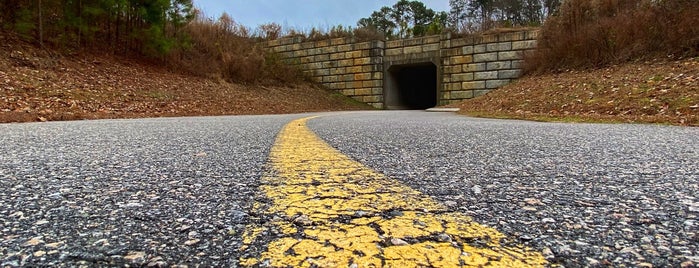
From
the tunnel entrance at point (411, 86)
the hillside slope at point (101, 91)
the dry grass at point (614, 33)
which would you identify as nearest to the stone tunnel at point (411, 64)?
the tunnel entrance at point (411, 86)

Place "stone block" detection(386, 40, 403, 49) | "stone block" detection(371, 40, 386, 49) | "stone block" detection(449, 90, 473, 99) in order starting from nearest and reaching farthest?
"stone block" detection(449, 90, 473, 99) < "stone block" detection(386, 40, 403, 49) < "stone block" detection(371, 40, 386, 49)

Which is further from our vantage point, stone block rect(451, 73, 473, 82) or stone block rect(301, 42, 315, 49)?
stone block rect(301, 42, 315, 49)

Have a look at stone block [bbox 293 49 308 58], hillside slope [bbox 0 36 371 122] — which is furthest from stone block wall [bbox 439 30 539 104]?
stone block [bbox 293 49 308 58]

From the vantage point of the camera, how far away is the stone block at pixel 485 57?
62.0 ft

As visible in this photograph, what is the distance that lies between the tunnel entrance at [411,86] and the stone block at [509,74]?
373 centimetres

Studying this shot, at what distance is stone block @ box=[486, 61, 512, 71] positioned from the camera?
1859 centimetres

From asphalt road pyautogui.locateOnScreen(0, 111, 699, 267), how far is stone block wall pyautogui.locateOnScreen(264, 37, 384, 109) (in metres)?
20.1

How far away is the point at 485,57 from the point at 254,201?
19.2 m

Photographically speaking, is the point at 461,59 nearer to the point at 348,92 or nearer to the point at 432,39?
the point at 432,39

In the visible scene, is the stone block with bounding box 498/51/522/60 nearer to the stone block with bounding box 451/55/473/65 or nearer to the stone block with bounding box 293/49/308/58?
the stone block with bounding box 451/55/473/65

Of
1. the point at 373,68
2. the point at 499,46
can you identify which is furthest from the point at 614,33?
the point at 373,68

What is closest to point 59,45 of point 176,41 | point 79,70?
point 79,70

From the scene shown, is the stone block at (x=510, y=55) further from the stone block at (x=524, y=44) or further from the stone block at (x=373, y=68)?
the stone block at (x=373, y=68)

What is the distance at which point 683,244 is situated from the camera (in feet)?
3.37
